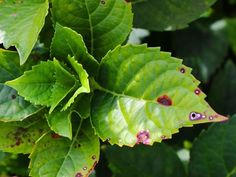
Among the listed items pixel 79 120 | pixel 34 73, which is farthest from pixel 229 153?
pixel 34 73

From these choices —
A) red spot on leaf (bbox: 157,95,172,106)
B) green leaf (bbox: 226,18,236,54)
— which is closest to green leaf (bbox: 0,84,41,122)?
red spot on leaf (bbox: 157,95,172,106)

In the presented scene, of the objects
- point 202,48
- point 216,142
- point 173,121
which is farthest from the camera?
point 202,48

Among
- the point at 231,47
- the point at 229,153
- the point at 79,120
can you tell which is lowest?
the point at 231,47

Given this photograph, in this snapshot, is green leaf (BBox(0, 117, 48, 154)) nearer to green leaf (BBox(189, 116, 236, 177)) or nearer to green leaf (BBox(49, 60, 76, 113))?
green leaf (BBox(49, 60, 76, 113))

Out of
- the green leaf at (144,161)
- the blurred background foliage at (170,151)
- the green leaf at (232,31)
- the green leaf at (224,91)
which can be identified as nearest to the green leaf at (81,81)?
the blurred background foliage at (170,151)

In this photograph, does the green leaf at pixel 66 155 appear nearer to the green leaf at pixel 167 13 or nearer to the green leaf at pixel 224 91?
the green leaf at pixel 167 13

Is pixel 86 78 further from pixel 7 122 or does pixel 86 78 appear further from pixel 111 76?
pixel 7 122
